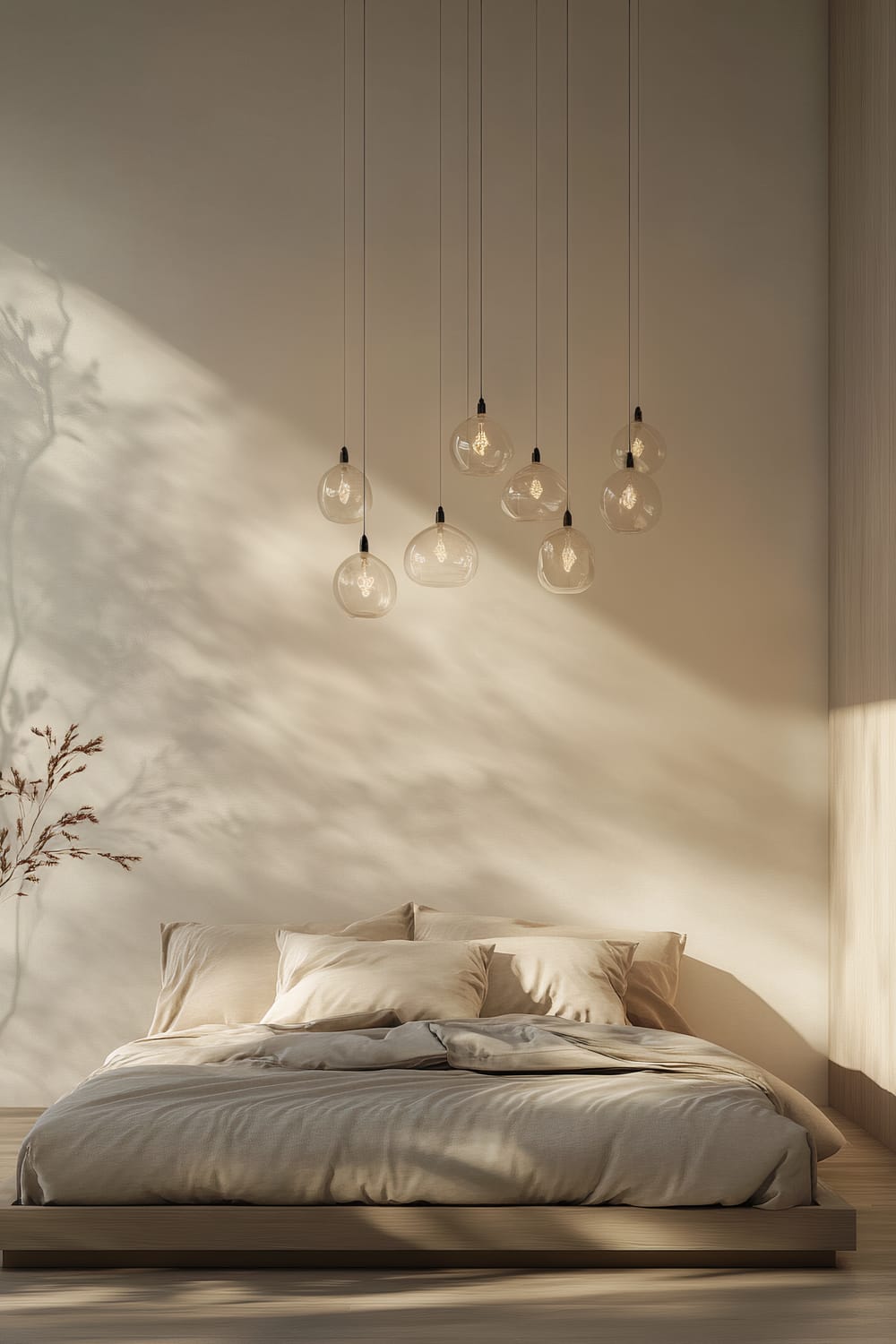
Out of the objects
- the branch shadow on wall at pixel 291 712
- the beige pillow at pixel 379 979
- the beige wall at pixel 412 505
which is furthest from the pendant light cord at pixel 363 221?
the beige pillow at pixel 379 979

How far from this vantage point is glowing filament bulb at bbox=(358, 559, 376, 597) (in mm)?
3531

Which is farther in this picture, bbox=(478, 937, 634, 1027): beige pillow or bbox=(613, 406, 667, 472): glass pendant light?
→ bbox=(478, 937, 634, 1027): beige pillow

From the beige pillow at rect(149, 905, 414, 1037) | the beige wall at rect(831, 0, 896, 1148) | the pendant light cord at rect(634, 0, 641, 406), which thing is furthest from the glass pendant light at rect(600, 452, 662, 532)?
the beige pillow at rect(149, 905, 414, 1037)

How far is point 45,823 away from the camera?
4.77 metres

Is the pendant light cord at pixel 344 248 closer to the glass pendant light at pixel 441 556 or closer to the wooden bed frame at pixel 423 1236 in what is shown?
the glass pendant light at pixel 441 556

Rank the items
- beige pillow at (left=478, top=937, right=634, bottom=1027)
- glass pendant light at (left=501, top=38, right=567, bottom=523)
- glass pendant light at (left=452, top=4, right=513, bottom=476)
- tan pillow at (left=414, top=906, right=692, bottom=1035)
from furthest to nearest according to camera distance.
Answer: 1. tan pillow at (left=414, top=906, right=692, bottom=1035)
2. beige pillow at (left=478, top=937, right=634, bottom=1027)
3. glass pendant light at (left=452, top=4, right=513, bottom=476)
4. glass pendant light at (left=501, top=38, right=567, bottom=523)

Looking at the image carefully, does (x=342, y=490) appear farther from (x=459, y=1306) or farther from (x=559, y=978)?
(x=459, y=1306)

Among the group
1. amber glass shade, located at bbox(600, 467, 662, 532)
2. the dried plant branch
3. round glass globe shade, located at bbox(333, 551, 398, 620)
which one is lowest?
the dried plant branch

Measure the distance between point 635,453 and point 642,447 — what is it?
Answer: 3 cm

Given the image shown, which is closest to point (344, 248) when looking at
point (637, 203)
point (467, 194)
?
point (467, 194)

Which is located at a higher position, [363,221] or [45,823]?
[363,221]

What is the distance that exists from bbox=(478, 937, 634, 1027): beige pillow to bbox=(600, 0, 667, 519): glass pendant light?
152 cm

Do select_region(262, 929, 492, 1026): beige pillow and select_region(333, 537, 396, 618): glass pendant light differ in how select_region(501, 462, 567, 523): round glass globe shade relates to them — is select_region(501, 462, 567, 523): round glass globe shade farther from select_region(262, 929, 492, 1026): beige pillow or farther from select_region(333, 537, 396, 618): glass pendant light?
select_region(262, 929, 492, 1026): beige pillow

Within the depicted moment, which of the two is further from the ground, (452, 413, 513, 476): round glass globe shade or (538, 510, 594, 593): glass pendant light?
(452, 413, 513, 476): round glass globe shade
